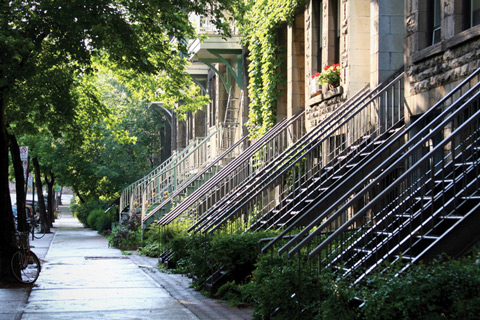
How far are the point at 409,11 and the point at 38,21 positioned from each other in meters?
6.43

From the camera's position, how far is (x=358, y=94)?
14250 mm

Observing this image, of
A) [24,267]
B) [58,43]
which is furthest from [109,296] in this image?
[58,43]

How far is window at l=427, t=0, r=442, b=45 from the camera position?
1151 centimetres

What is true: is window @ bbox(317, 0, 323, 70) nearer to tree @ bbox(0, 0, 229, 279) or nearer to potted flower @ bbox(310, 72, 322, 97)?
potted flower @ bbox(310, 72, 322, 97)

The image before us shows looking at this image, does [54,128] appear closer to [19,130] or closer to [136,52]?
[19,130]

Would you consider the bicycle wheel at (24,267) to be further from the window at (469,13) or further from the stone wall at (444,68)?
the window at (469,13)

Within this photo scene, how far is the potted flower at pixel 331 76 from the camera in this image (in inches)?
601

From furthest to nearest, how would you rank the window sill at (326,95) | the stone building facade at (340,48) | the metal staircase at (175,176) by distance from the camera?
1. the metal staircase at (175,176)
2. the window sill at (326,95)
3. the stone building facade at (340,48)

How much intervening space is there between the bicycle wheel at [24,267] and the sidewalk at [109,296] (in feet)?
0.76

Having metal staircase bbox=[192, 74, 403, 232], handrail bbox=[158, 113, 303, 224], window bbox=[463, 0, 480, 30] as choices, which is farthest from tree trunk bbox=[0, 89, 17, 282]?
window bbox=[463, 0, 480, 30]

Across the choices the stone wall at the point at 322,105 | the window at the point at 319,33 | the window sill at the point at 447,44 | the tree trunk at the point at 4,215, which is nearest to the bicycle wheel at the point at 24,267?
the tree trunk at the point at 4,215

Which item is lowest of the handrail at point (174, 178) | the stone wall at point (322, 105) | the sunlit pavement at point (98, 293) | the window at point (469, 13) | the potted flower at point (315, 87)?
the sunlit pavement at point (98, 293)

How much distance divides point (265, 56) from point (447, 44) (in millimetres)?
9123

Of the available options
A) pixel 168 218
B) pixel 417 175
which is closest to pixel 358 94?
pixel 417 175
